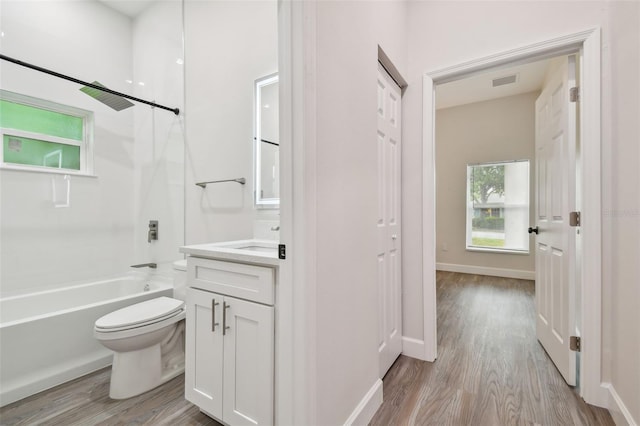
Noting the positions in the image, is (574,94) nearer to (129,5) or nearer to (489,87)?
(489,87)

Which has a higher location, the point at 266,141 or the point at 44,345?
the point at 266,141

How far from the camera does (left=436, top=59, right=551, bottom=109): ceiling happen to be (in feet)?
12.2

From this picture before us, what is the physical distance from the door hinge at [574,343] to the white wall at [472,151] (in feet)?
10.7

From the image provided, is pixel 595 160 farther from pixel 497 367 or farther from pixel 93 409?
pixel 93 409


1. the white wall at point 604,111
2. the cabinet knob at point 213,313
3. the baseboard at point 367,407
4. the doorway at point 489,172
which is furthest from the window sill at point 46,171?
the doorway at point 489,172

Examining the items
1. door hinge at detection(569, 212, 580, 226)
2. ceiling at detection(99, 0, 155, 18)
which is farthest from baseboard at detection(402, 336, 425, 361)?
ceiling at detection(99, 0, 155, 18)

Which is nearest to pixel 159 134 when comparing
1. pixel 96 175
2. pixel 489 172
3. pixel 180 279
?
pixel 96 175

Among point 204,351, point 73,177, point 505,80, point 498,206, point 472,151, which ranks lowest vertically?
point 204,351

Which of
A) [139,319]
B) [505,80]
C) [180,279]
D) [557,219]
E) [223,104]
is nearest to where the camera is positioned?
[139,319]

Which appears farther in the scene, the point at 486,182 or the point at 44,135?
the point at 486,182

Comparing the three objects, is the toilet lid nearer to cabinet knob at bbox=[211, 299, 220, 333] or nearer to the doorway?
cabinet knob at bbox=[211, 299, 220, 333]

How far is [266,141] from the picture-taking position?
2098 mm

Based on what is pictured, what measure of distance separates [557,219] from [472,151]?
3379mm

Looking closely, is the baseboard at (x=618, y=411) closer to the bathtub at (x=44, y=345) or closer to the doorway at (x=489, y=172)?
the doorway at (x=489, y=172)
